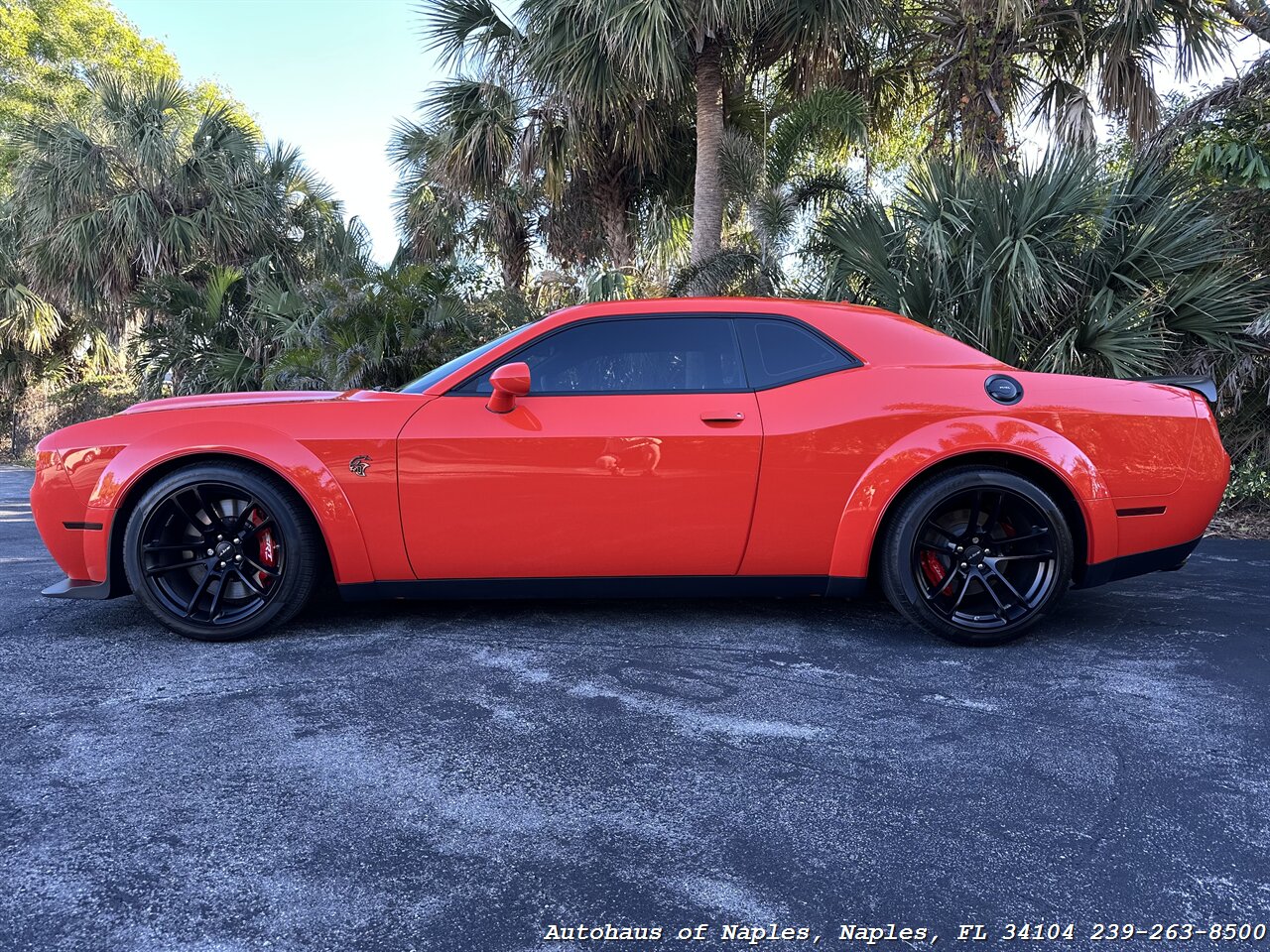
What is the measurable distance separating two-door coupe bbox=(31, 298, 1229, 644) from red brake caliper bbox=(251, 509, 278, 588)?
0.03 ft

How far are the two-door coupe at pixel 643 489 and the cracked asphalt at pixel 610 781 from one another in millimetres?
253

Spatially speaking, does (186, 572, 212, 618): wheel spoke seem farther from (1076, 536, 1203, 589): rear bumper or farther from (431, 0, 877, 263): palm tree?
(431, 0, 877, 263): palm tree

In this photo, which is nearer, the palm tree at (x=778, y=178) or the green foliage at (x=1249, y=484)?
the green foliage at (x=1249, y=484)

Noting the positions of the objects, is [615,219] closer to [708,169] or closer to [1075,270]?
[708,169]

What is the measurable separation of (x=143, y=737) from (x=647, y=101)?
422 inches

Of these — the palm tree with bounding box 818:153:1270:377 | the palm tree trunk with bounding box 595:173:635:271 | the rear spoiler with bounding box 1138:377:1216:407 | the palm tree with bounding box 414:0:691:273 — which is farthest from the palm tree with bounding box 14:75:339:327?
the rear spoiler with bounding box 1138:377:1216:407

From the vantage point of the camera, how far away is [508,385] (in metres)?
3.38

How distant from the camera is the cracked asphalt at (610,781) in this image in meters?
1.73

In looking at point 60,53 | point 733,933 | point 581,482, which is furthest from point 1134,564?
point 60,53

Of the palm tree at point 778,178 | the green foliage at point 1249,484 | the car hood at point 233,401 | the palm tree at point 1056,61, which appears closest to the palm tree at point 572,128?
the palm tree at point 778,178

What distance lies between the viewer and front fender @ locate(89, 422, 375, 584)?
3443 mm

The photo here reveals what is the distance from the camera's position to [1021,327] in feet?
23.0

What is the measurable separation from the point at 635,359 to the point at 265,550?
1.67 metres

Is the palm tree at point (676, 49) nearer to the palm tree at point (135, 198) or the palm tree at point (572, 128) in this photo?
the palm tree at point (572, 128)
